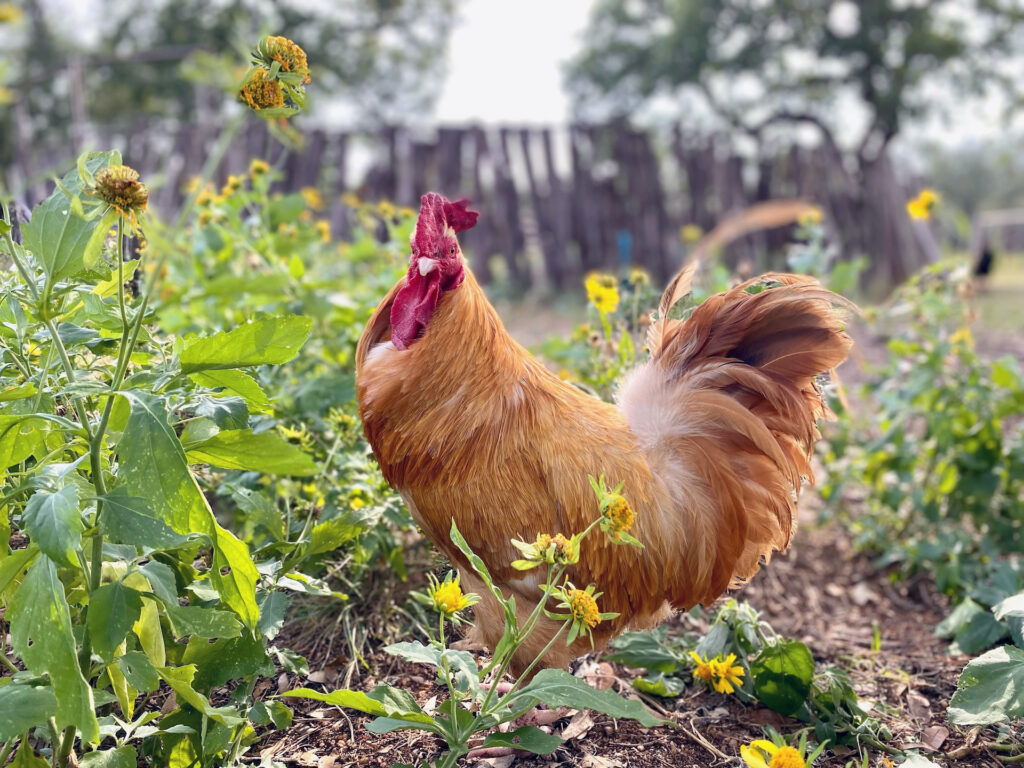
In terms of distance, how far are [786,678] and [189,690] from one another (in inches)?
68.1

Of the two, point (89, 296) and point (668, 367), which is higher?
point (89, 296)

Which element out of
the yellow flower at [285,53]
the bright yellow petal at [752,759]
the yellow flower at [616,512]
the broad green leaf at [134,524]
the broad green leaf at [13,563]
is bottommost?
the bright yellow petal at [752,759]

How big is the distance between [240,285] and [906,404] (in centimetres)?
327

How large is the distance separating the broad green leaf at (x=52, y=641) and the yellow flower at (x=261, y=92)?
905 millimetres

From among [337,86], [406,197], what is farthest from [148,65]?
[406,197]

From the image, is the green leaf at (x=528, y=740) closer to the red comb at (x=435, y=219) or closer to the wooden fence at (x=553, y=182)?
the red comb at (x=435, y=219)

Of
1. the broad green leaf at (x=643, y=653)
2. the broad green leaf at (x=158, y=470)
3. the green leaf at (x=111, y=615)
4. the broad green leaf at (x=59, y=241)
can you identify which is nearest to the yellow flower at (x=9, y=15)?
the broad green leaf at (x=59, y=241)

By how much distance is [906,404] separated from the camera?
3.68 metres

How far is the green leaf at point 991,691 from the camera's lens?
6.42 ft

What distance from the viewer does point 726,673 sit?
7.91 feet

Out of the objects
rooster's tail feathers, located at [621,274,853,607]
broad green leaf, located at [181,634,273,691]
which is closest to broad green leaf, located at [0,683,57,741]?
broad green leaf, located at [181,634,273,691]

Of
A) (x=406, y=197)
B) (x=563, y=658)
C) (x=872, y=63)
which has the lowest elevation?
(x=563, y=658)

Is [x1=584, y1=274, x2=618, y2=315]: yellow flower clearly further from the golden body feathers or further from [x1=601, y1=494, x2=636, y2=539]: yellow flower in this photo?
[x1=601, y1=494, x2=636, y2=539]: yellow flower

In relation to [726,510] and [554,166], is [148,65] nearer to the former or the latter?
[554,166]
